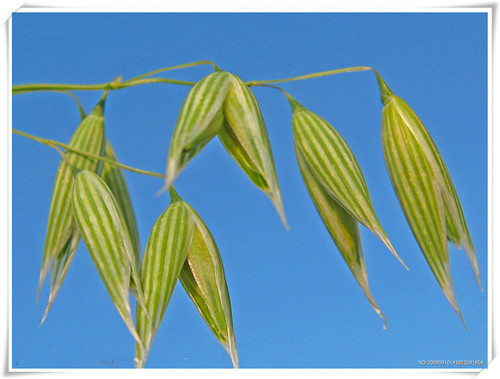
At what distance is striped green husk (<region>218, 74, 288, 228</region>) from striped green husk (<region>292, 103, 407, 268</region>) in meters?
0.06

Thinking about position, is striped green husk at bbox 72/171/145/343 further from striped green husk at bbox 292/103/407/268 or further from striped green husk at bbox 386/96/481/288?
striped green husk at bbox 386/96/481/288

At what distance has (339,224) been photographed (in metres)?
0.52

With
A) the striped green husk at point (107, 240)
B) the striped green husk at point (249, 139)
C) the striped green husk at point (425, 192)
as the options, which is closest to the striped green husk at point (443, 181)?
the striped green husk at point (425, 192)

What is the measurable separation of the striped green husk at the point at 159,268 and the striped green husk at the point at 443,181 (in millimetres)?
237

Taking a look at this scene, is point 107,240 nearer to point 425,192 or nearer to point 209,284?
point 209,284

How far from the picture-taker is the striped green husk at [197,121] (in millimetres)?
374

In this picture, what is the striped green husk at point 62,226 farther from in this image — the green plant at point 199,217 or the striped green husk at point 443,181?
the striped green husk at point 443,181

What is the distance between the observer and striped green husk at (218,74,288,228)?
1.33 feet

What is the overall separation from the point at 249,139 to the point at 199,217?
114 mm

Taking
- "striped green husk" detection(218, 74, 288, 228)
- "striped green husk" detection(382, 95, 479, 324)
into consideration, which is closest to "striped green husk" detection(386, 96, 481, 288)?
"striped green husk" detection(382, 95, 479, 324)

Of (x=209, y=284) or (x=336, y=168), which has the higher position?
(x=336, y=168)

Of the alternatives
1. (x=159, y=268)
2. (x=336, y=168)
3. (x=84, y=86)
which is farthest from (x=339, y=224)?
(x=84, y=86)
